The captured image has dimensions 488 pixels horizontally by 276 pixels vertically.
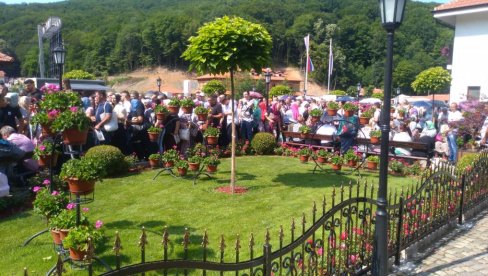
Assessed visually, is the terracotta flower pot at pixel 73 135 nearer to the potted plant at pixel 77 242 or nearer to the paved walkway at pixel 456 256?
the potted plant at pixel 77 242

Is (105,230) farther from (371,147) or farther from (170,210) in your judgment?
(371,147)

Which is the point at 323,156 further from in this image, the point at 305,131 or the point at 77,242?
the point at 77,242

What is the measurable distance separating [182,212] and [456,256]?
4163mm

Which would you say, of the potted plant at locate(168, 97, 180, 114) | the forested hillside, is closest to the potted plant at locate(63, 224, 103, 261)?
the potted plant at locate(168, 97, 180, 114)

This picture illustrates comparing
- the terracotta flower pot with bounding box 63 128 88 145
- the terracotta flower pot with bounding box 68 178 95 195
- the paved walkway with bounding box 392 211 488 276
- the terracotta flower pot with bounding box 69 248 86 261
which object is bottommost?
the paved walkway with bounding box 392 211 488 276

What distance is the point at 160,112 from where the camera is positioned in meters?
10.7

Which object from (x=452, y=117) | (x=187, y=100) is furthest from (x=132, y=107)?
(x=452, y=117)

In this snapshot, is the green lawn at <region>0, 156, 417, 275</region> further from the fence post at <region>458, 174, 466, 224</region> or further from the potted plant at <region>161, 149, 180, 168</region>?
the fence post at <region>458, 174, 466, 224</region>

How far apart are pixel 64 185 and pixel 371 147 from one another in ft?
26.9

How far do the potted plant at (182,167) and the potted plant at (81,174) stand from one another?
15.2 ft

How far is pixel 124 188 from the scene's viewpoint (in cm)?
901

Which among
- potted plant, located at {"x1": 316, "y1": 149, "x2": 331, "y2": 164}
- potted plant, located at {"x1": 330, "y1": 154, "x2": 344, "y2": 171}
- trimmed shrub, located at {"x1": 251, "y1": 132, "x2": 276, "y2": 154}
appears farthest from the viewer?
trimmed shrub, located at {"x1": 251, "y1": 132, "x2": 276, "y2": 154}

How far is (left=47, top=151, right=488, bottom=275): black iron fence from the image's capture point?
3.08 m

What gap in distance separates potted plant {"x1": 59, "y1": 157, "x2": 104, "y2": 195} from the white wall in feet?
59.5
